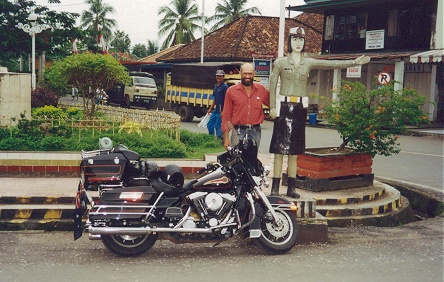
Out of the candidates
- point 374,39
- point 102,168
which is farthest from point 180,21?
point 102,168

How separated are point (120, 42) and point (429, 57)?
185 feet

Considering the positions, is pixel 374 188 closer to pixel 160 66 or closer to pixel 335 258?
pixel 335 258

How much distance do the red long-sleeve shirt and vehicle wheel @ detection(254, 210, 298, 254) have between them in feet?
4.58

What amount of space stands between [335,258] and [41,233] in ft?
11.5

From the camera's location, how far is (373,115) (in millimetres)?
9062

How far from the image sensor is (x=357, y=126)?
902cm

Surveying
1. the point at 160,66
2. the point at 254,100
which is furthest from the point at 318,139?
the point at 160,66

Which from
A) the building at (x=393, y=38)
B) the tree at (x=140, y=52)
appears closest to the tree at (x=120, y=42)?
the tree at (x=140, y=52)

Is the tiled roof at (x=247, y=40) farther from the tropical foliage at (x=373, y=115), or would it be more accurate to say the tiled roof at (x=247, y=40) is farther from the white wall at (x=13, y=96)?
the tropical foliage at (x=373, y=115)

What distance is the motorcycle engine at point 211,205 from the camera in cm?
615

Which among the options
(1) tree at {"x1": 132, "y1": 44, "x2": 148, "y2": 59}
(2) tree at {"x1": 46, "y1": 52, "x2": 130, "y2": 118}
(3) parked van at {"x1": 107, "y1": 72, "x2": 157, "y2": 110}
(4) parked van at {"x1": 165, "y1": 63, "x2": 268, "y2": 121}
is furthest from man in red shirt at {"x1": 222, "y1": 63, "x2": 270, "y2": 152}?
(1) tree at {"x1": 132, "y1": 44, "x2": 148, "y2": 59}

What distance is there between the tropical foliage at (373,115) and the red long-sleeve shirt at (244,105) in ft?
7.65

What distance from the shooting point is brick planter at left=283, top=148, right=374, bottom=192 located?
8.89m

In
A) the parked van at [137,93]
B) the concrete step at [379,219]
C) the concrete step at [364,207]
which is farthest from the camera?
the parked van at [137,93]
